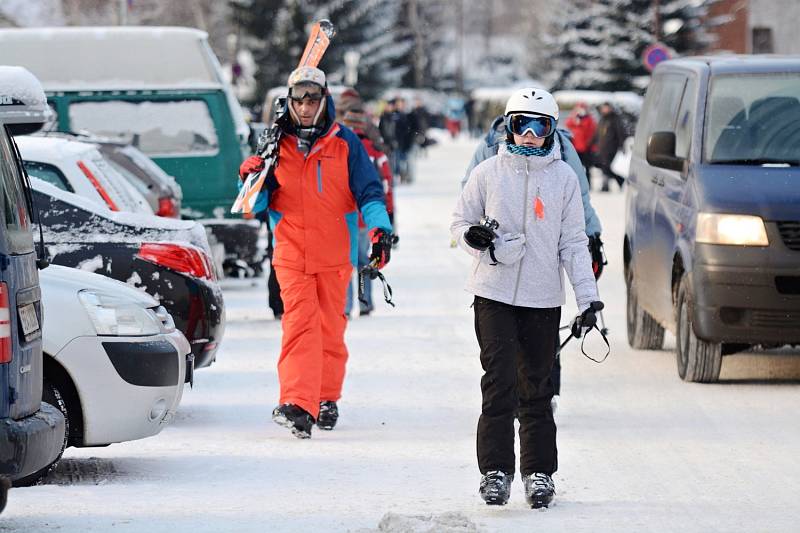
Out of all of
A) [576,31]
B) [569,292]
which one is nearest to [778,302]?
[569,292]

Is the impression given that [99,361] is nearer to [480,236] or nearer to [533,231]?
[480,236]

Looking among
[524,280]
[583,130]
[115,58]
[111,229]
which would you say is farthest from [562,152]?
[583,130]

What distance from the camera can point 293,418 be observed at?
9.24m

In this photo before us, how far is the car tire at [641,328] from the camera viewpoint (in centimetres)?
1289

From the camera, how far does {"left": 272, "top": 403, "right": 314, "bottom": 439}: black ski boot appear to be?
363 inches

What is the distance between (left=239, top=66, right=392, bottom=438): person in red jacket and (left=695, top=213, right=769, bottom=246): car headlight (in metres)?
2.34

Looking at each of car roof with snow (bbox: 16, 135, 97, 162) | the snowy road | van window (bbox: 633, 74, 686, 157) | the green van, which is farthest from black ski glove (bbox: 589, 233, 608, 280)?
the green van

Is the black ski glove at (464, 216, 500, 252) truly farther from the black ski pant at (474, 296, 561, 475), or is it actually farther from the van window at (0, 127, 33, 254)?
the van window at (0, 127, 33, 254)

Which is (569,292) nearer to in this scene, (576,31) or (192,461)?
(192,461)

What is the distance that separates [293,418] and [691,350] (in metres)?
2.88

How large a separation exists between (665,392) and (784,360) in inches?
75.3

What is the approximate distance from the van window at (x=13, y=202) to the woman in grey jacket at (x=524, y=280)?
177 cm

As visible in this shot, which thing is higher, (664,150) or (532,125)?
(532,125)

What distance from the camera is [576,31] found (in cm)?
7606
